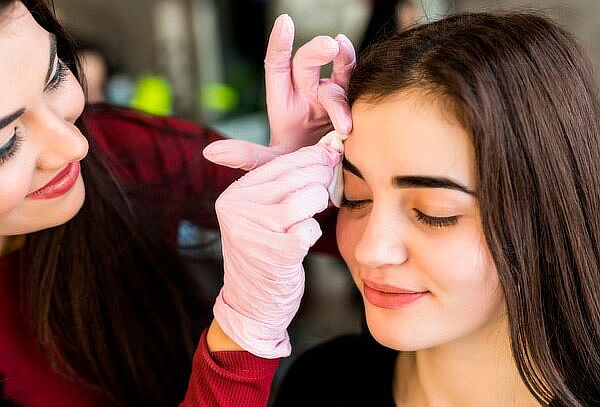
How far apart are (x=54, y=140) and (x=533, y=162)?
569 millimetres

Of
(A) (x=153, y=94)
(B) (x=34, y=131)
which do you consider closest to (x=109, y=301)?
(B) (x=34, y=131)

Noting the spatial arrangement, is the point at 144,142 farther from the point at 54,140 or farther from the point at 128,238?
the point at 54,140

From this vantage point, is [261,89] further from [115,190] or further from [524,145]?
[524,145]

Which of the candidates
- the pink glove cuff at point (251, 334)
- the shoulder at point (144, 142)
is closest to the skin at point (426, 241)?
the pink glove cuff at point (251, 334)

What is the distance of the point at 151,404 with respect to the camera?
1.18 metres

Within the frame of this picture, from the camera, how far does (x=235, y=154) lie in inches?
37.1

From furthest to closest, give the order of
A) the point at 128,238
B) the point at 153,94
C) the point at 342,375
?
the point at 153,94
the point at 128,238
the point at 342,375

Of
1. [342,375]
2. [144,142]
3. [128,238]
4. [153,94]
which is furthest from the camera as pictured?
[153,94]

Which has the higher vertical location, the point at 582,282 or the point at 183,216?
the point at 582,282

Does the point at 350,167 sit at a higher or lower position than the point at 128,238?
higher

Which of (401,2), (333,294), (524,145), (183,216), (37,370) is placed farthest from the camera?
(333,294)

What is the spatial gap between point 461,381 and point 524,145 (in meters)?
0.34

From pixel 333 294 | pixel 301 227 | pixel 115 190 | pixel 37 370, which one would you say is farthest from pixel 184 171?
pixel 333 294

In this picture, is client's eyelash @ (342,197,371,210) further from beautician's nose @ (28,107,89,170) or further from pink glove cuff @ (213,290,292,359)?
beautician's nose @ (28,107,89,170)
